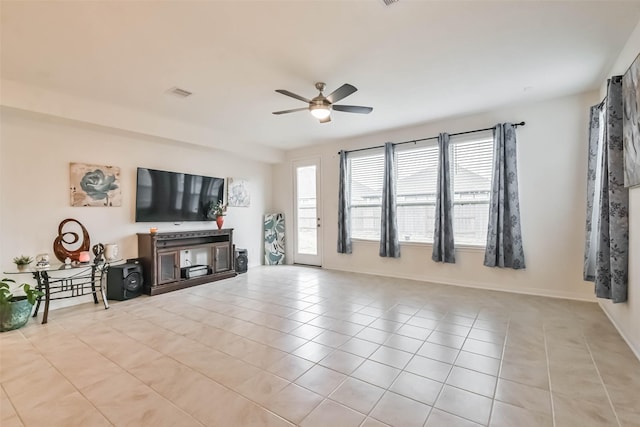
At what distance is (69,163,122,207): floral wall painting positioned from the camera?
402 cm

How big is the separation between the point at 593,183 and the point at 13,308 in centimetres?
667

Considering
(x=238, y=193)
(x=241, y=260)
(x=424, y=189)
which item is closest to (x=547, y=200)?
(x=424, y=189)

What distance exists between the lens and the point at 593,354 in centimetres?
246

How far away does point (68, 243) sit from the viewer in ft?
12.9

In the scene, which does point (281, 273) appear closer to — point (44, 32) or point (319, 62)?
point (319, 62)

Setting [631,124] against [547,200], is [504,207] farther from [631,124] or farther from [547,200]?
[631,124]

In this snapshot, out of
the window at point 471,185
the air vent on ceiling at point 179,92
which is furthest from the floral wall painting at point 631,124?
the air vent on ceiling at point 179,92

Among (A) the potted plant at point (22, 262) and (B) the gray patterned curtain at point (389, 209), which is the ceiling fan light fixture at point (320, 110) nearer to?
(B) the gray patterned curtain at point (389, 209)

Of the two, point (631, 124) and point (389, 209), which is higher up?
point (631, 124)

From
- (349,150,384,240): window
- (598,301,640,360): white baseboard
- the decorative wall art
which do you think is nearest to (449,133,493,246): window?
(349,150,384,240): window

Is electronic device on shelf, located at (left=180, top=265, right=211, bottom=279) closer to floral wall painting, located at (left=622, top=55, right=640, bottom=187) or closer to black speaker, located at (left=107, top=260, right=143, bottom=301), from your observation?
black speaker, located at (left=107, top=260, right=143, bottom=301)

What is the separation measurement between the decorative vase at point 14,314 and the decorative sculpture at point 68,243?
2.29 ft

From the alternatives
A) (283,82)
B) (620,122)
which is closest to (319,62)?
(283,82)

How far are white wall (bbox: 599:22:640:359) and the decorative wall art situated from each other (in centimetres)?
567
